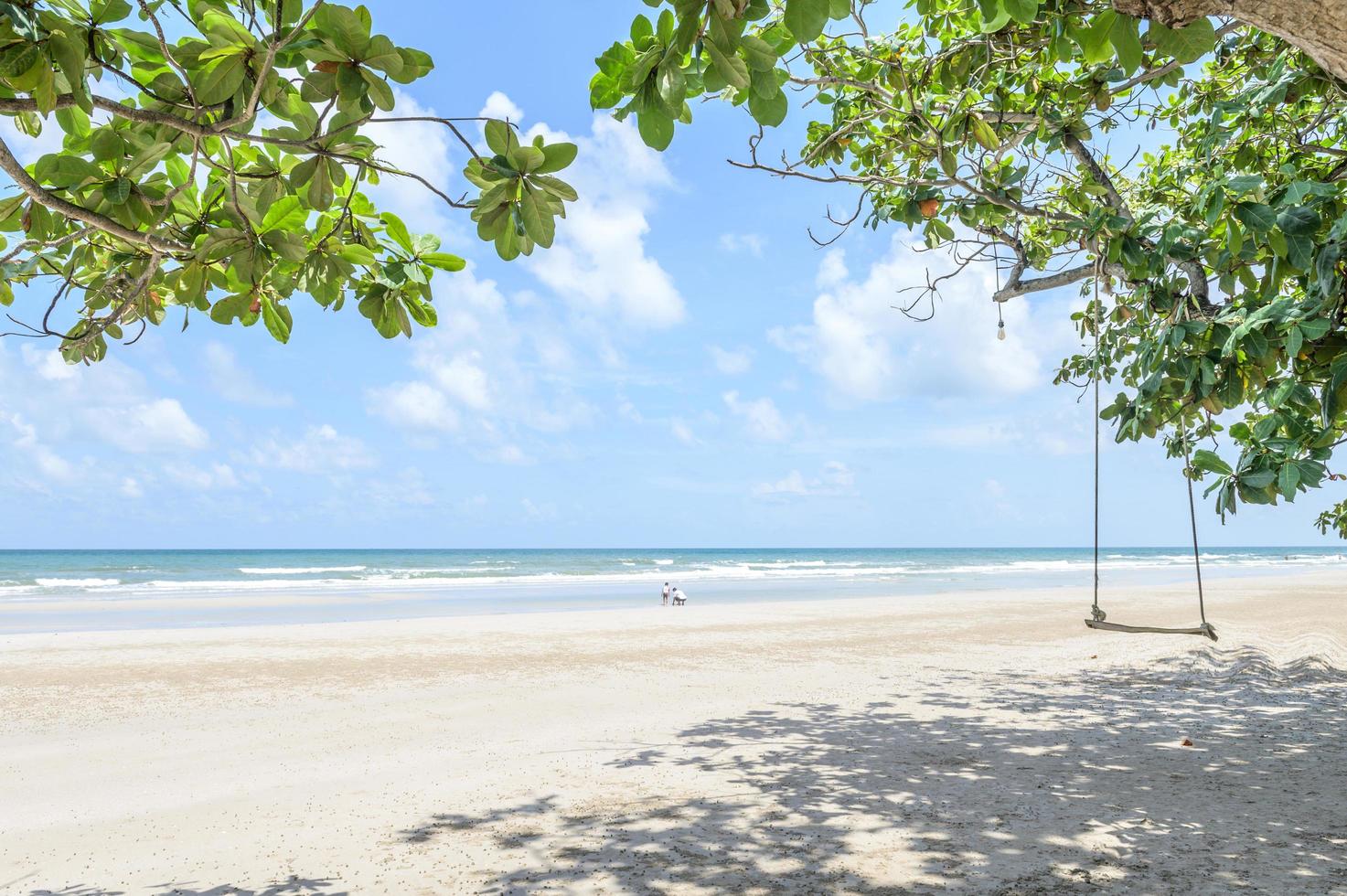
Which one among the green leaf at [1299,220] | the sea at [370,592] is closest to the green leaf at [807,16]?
the green leaf at [1299,220]

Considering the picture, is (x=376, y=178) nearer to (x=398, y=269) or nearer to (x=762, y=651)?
(x=398, y=269)

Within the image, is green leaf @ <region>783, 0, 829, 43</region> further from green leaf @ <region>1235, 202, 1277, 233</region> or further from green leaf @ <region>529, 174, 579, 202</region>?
green leaf @ <region>1235, 202, 1277, 233</region>

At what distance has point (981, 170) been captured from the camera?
175 inches

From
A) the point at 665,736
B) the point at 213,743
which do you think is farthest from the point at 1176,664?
the point at 213,743

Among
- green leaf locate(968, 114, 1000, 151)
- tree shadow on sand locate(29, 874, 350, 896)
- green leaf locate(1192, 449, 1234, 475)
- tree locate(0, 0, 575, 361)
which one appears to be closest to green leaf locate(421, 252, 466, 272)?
tree locate(0, 0, 575, 361)

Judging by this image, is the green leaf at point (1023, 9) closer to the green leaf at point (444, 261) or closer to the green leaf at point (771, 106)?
the green leaf at point (771, 106)

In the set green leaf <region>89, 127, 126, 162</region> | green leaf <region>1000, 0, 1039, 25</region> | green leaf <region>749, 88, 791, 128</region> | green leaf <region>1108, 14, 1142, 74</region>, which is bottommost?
green leaf <region>749, 88, 791, 128</region>

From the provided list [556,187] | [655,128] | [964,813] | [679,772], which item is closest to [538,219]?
[556,187]

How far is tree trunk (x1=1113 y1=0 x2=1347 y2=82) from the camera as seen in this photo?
1671mm

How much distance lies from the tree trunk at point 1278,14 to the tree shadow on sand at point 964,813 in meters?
2.76

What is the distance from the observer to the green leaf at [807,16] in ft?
4.60

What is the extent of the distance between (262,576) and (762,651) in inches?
1107

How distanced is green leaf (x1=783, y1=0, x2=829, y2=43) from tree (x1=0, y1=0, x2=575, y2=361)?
483mm

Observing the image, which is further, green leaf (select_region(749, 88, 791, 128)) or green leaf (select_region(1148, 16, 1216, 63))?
green leaf (select_region(1148, 16, 1216, 63))
